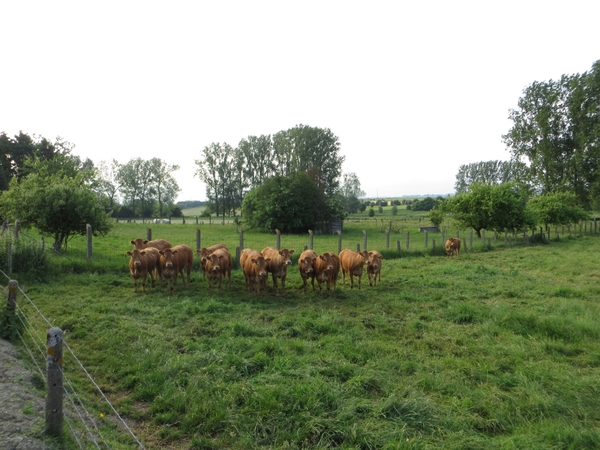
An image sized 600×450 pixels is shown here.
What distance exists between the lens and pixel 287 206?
3559 centimetres

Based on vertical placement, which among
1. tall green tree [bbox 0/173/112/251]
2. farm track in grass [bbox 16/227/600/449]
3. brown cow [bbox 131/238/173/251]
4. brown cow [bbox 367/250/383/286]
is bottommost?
farm track in grass [bbox 16/227/600/449]

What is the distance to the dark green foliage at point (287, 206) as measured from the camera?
35438 millimetres

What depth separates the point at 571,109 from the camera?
134ft

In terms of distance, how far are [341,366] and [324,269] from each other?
5.79 m

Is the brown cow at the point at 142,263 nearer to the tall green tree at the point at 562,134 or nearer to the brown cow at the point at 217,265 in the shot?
the brown cow at the point at 217,265

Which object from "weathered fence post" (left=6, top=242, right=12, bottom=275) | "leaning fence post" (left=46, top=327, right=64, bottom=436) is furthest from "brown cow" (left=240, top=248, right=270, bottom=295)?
"leaning fence post" (left=46, top=327, right=64, bottom=436)

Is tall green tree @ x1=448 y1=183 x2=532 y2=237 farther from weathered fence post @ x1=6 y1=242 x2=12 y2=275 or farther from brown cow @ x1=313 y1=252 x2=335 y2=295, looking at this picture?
weathered fence post @ x1=6 y1=242 x2=12 y2=275

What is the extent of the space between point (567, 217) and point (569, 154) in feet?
38.7

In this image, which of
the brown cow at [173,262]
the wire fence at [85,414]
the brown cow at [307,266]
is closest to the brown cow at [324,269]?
the brown cow at [307,266]

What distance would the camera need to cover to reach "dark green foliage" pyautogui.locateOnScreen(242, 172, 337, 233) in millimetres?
35438

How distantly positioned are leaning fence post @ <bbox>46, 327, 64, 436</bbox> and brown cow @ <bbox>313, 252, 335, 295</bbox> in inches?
323

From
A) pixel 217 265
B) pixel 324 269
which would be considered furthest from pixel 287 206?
pixel 217 265

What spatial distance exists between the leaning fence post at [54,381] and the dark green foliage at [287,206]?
3124 cm

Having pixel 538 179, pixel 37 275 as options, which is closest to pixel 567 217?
pixel 538 179
